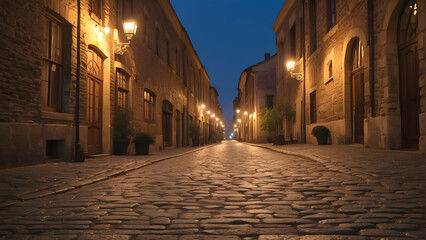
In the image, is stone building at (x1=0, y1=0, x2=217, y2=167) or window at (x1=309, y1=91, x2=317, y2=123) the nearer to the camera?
stone building at (x1=0, y1=0, x2=217, y2=167)

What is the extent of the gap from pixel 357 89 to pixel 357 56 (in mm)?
1239

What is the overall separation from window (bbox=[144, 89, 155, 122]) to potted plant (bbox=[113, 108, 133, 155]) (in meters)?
3.87

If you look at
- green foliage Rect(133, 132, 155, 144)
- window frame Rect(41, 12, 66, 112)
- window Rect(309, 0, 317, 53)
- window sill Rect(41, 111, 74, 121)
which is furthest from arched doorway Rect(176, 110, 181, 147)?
window frame Rect(41, 12, 66, 112)

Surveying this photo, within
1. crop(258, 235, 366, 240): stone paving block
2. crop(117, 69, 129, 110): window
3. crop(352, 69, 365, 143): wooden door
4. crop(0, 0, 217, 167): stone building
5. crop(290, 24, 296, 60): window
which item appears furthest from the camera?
crop(290, 24, 296, 60): window

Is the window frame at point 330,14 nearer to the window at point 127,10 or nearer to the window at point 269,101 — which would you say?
the window at point 127,10

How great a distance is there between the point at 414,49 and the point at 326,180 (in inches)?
247

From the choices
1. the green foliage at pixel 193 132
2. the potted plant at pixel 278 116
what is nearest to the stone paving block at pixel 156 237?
the potted plant at pixel 278 116

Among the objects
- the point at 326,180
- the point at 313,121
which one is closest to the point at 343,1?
the point at 313,121

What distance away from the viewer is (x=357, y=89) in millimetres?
13219

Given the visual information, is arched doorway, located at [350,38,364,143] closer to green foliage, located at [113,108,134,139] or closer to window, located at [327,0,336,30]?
window, located at [327,0,336,30]

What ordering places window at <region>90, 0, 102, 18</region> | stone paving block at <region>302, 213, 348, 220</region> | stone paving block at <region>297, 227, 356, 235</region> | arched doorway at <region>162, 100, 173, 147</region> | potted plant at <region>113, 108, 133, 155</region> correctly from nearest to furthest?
1. stone paving block at <region>297, 227, 356, 235</region>
2. stone paving block at <region>302, 213, 348, 220</region>
3. window at <region>90, 0, 102, 18</region>
4. potted plant at <region>113, 108, 133, 155</region>
5. arched doorway at <region>162, 100, 173, 147</region>

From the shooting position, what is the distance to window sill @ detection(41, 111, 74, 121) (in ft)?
25.7

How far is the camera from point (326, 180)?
5.24 meters

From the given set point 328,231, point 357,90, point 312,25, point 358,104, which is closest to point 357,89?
point 357,90
